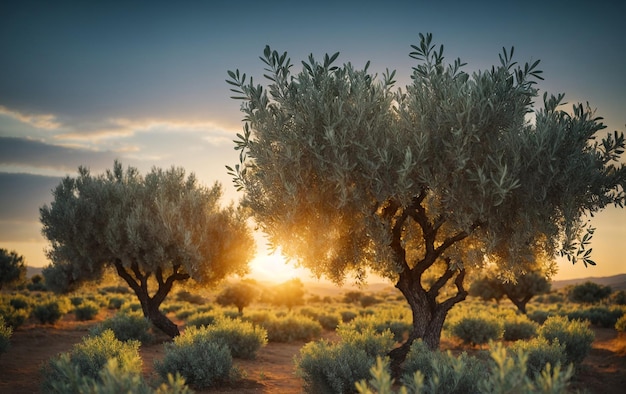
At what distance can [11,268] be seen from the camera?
4394 cm

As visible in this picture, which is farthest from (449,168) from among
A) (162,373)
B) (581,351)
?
(581,351)

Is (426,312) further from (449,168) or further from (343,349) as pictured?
(449,168)

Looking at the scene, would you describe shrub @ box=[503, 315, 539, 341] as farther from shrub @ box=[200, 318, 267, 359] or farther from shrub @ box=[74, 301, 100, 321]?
shrub @ box=[74, 301, 100, 321]

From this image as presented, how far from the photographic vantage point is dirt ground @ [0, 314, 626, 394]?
43.7 feet

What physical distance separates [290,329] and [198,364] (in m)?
14.0

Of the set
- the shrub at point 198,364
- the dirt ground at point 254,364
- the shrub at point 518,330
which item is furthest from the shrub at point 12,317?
the shrub at point 518,330

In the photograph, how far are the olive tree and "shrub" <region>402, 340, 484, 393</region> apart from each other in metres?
11.8

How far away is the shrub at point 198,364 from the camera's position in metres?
12.3

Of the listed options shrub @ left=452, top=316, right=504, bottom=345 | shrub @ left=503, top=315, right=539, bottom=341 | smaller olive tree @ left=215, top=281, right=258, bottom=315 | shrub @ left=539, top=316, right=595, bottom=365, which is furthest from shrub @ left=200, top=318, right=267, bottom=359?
smaller olive tree @ left=215, top=281, right=258, bottom=315

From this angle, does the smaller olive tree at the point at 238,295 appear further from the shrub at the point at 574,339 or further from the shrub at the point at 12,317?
the shrub at the point at 574,339

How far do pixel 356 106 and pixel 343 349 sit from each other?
590 cm

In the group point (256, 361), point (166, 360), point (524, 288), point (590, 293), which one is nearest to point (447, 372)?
point (166, 360)

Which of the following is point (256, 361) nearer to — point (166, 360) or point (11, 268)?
point (166, 360)

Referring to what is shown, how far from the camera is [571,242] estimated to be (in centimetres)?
1034
